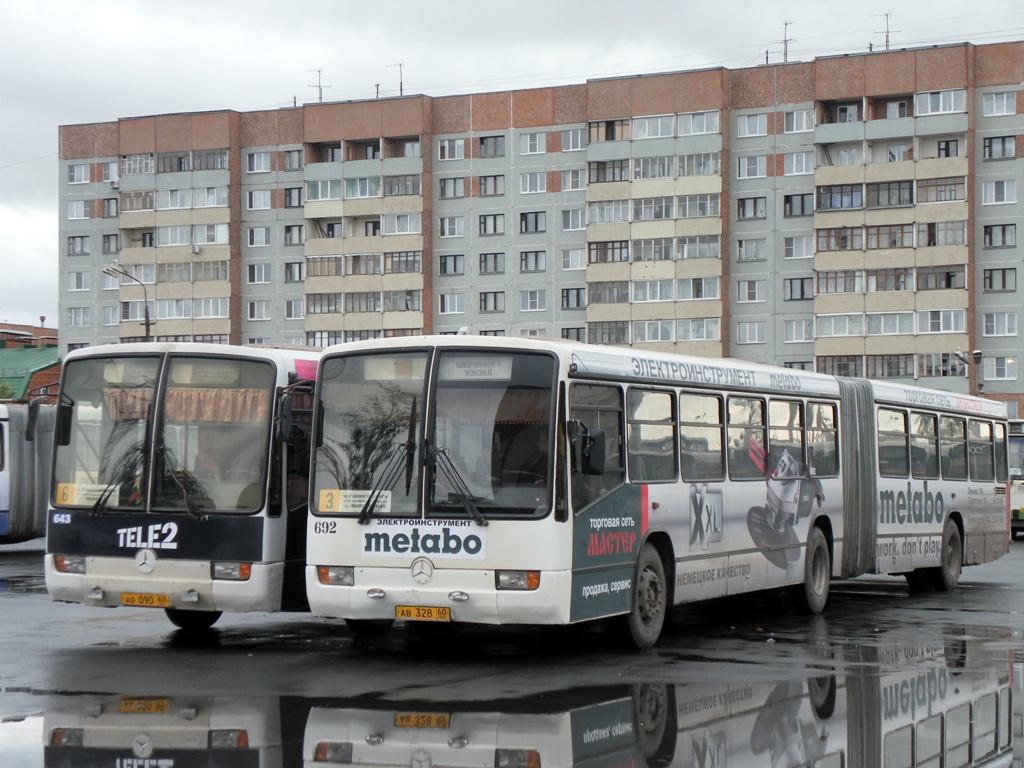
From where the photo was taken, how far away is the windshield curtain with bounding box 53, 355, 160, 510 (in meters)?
14.8

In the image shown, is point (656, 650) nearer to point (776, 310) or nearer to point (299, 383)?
point (299, 383)

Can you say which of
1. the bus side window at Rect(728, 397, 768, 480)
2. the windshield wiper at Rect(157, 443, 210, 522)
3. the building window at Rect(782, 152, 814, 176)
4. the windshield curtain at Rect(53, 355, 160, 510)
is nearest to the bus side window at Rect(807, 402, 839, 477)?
the bus side window at Rect(728, 397, 768, 480)

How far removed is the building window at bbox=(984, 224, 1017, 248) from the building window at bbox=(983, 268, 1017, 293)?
4.29ft

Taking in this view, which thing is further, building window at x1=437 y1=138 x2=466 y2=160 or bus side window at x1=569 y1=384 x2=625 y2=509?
building window at x1=437 y1=138 x2=466 y2=160

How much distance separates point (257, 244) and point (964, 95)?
4184cm

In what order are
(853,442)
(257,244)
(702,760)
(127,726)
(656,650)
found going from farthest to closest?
(257,244)
(853,442)
(656,650)
(127,726)
(702,760)

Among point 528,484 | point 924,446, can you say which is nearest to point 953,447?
point 924,446

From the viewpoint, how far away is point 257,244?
95.1 metres

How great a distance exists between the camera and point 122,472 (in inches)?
582

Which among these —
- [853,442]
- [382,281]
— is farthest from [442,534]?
[382,281]

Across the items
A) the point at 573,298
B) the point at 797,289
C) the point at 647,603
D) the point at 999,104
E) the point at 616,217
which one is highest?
the point at 999,104

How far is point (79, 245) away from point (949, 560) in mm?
85999

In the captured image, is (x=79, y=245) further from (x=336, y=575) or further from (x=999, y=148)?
(x=336, y=575)

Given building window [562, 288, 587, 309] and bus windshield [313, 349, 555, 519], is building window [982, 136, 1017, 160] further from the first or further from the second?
bus windshield [313, 349, 555, 519]
